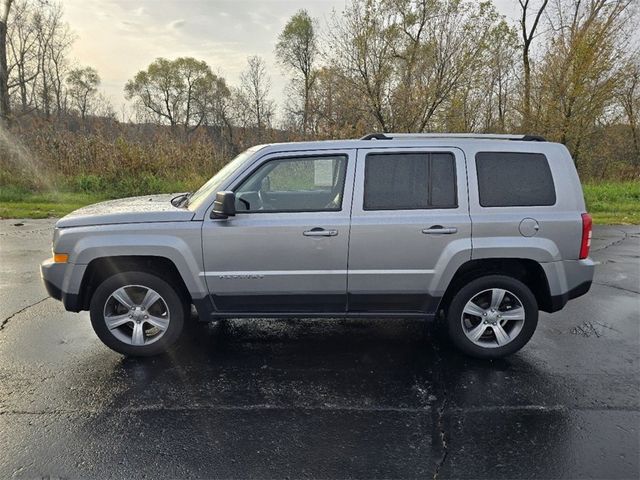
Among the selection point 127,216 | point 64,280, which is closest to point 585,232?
point 127,216

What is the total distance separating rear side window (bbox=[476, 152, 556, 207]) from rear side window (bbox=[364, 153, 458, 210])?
0.90 ft

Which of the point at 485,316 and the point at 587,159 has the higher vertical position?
the point at 587,159

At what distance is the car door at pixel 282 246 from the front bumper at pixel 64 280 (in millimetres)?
1140

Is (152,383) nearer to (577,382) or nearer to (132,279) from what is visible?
(132,279)

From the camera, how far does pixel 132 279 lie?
11.7 ft

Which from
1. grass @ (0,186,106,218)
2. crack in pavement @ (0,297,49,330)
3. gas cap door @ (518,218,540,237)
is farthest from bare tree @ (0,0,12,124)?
gas cap door @ (518,218,540,237)

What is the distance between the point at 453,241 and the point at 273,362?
1.91 meters

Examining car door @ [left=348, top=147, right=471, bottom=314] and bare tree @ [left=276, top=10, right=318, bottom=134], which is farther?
bare tree @ [left=276, top=10, right=318, bottom=134]

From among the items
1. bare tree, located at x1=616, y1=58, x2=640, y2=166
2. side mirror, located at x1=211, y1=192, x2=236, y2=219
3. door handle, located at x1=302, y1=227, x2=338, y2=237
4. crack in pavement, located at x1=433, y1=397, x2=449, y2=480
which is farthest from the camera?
bare tree, located at x1=616, y1=58, x2=640, y2=166

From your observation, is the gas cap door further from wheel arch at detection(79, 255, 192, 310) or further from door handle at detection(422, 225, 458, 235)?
wheel arch at detection(79, 255, 192, 310)

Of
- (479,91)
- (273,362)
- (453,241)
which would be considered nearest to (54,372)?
(273,362)

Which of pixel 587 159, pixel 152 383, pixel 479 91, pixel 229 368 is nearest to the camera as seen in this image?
pixel 152 383

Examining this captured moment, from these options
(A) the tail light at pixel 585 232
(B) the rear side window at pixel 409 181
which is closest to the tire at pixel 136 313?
(B) the rear side window at pixel 409 181

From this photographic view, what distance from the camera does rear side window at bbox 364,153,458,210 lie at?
3498 millimetres
